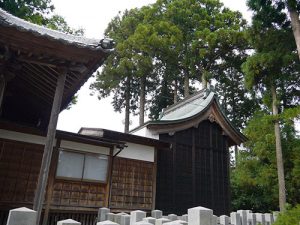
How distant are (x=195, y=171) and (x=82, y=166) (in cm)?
594

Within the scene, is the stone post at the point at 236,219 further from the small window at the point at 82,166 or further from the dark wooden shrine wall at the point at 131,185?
the small window at the point at 82,166

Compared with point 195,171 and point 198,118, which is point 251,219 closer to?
point 195,171

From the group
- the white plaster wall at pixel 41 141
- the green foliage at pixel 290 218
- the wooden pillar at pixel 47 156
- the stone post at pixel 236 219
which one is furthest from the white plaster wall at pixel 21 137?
the green foliage at pixel 290 218

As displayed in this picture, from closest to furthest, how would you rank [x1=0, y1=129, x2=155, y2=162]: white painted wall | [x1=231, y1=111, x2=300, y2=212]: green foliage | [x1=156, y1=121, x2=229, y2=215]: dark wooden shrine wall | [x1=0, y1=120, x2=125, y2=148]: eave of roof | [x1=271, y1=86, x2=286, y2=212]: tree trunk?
Answer: 1. [x1=0, y1=120, x2=125, y2=148]: eave of roof
2. [x1=0, y1=129, x2=155, y2=162]: white painted wall
3. [x1=156, y1=121, x2=229, y2=215]: dark wooden shrine wall
4. [x1=271, y1=86, x2=286, y2=212]: tree trunk
5. [x1=231, y1=111, x2=300, y2=212]: green foliage

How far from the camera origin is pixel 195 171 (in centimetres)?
1370

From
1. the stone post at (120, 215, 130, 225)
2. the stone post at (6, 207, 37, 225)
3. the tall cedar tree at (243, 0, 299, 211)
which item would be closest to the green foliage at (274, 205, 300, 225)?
the stone post at (120, 215, 130, 225)

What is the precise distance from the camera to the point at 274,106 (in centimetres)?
1559

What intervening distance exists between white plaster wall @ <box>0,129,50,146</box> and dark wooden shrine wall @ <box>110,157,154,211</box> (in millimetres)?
3090

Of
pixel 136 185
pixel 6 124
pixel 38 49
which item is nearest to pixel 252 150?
pixel 136 185

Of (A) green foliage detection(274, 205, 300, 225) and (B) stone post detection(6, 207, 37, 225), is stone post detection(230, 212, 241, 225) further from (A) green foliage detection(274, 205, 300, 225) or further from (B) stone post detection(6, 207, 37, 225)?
(B) stone post detection(6, 207, 37, 225)

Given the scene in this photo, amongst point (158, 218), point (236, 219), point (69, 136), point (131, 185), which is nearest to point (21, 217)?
point (158, 218)

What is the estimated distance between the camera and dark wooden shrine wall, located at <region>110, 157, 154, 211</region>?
10.8m

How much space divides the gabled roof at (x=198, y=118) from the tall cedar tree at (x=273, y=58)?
216 cm

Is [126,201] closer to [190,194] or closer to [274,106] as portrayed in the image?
[190,194]
